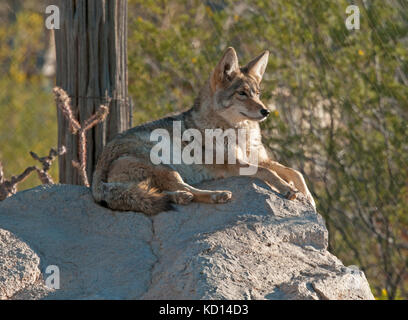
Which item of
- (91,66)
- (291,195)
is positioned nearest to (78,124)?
(91,66)

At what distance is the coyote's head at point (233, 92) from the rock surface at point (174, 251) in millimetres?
706

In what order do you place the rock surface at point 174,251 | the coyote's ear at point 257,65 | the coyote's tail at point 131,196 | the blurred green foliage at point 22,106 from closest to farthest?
the rock surface at point 174,251 < the coyote's tail at point 131,196 < the coyote's ear at point 257,65 < the blurred green foliage at point 22,106

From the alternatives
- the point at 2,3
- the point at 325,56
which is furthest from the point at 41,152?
the point at 325,56

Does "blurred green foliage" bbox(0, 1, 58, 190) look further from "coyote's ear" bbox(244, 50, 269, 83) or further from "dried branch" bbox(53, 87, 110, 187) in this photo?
"coyote's ear" bbox(244, 50, 269, 83)

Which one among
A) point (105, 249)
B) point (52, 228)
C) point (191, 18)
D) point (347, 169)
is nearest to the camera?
point (105, 249)

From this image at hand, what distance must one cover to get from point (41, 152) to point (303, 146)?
4.03 meters

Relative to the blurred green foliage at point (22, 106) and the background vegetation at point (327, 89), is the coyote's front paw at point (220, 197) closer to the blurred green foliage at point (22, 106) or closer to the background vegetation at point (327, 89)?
the background vegetation at point (327, 89)

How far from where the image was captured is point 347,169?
7.52 metres

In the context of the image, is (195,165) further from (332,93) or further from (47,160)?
(332,93)

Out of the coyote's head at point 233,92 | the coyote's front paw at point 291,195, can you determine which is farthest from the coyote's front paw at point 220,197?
the coyote's head at point 233,92

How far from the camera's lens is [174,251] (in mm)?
4043

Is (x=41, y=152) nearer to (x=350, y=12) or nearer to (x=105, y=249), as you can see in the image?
(x=350, y=12)

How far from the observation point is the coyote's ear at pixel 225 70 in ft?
18.0

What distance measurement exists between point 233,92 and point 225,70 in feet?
0.73
